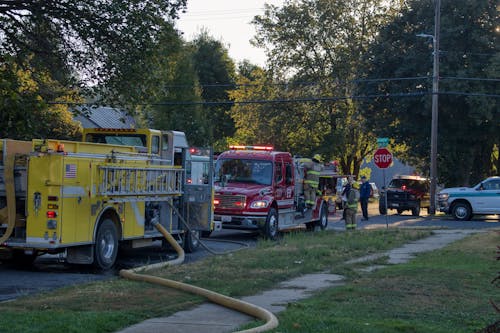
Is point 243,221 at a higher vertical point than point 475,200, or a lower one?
lower

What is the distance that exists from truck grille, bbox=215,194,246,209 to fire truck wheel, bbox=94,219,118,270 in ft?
21.8

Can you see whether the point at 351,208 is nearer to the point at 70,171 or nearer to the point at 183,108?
the point at 70,171

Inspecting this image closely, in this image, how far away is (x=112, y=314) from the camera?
29.4 ft

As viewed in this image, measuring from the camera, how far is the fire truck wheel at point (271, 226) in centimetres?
2122

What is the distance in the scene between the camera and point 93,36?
1698 centimetres

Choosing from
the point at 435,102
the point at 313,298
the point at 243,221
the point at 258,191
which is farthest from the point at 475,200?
the point at 313,298

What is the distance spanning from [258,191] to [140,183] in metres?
6.35

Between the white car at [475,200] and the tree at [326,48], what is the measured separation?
18078 millimetres

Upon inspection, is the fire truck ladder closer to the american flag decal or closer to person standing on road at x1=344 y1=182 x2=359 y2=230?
the american flag decal

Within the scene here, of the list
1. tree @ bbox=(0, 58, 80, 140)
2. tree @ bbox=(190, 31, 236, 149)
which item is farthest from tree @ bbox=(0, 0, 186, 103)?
tree @ bbox=(190, 31, 236, 149)

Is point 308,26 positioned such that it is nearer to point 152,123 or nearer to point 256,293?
point 152,123

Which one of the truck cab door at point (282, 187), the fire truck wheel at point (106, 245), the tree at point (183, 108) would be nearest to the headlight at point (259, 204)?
the truck cab door at point (282, 187)

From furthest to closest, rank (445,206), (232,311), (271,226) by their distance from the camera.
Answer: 1. (445,206)
2. (271,226)
3. (232,311)

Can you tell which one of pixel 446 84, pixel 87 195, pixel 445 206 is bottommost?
pixel 445 206
